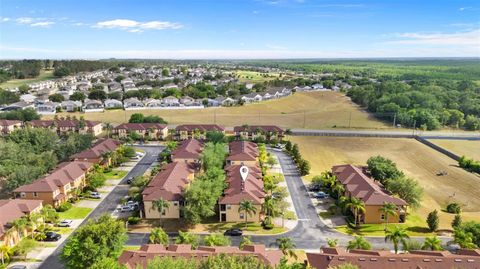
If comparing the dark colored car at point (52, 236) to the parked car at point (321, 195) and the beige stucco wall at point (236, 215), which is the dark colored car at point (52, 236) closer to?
the beige stucco wall at point (236, 215)

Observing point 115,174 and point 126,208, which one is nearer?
point 126,208

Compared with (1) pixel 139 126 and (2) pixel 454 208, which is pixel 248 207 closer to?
(2) pixel 454 208

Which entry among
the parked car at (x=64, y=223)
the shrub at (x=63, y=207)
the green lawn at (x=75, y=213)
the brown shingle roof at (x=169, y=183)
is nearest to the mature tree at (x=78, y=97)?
the brown shingle roof at (x=169, y=183)

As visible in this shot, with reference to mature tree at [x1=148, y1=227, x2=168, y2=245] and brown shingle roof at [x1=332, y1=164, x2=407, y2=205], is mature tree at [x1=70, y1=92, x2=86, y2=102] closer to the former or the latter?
brown shingle roof at [x1=332, y1=164, x2=407, y2=205]

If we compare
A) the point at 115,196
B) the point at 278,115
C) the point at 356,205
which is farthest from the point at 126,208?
the point at 278,115

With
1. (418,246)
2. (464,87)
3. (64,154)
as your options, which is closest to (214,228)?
(418,246)

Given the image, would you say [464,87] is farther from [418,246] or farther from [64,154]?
[64,154]

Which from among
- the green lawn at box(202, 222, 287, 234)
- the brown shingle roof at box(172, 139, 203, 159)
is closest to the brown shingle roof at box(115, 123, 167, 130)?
the brown shingle roof at box(172, 139, 203, 159)
